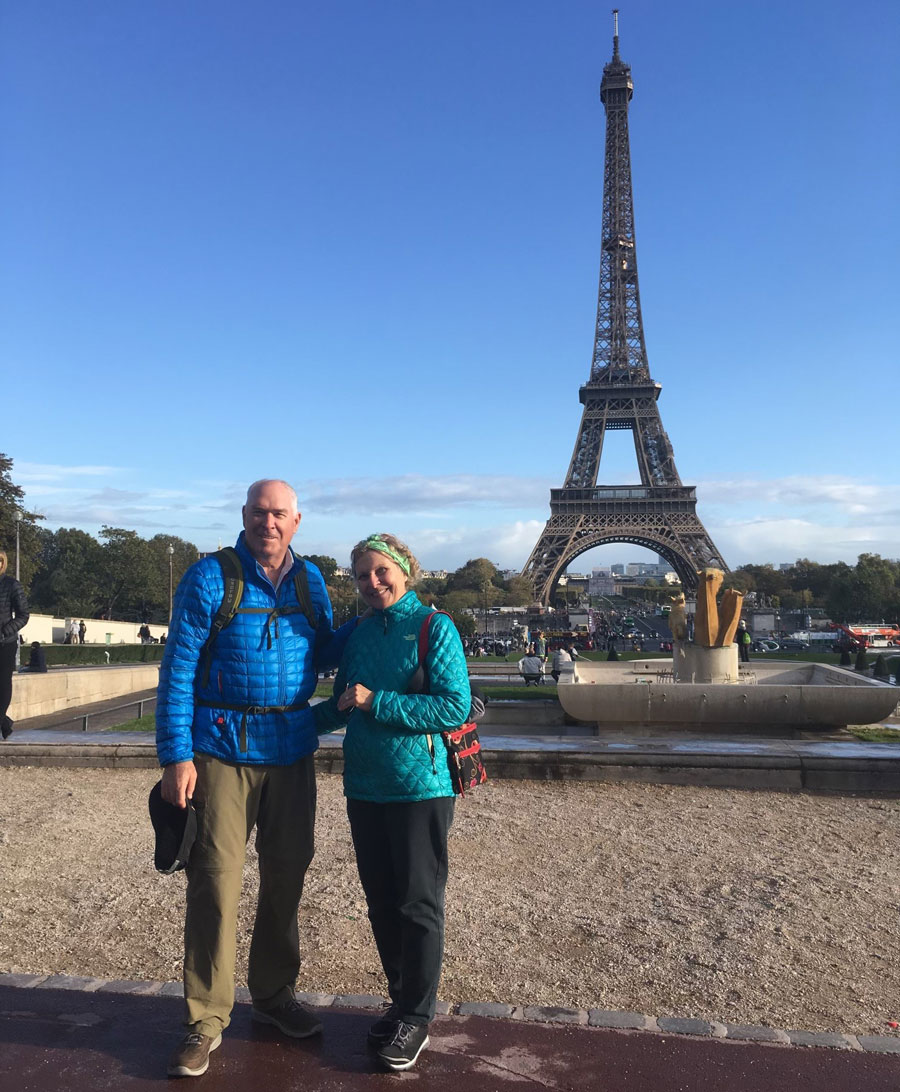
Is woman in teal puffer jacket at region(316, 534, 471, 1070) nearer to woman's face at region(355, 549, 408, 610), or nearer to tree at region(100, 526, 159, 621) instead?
woman's face at region(355, 549, 408, 610)

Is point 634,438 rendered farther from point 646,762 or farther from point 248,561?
point 248,561

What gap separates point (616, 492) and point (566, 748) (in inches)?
2740

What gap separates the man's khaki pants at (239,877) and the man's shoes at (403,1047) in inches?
21.4

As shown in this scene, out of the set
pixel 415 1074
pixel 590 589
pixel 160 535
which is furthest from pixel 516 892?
pixel 590 589

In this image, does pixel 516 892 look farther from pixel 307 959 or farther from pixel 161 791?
pixel 161 791

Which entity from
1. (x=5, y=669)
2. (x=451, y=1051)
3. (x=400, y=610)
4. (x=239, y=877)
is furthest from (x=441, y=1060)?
(x=5, y=669)

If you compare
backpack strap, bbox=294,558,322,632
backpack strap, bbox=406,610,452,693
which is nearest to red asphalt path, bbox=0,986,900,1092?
backpack strap, bbox=406,610,452,693

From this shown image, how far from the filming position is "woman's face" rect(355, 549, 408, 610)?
3674 mm

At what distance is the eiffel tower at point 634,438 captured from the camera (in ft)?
246

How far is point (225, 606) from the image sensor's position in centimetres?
359

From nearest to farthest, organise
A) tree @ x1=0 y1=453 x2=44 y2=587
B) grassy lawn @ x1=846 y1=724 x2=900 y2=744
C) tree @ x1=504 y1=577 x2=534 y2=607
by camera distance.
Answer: grassy lawn @ x1=846 y1=724 x2=900 y2=744 < tree @ x1=0 y1=453 x2=44 y2=587 < tree @ x1=504 y1=577 x2=534 y2=607

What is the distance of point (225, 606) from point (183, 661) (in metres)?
0.26

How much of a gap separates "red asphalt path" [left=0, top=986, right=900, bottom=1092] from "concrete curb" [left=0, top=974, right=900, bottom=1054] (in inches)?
Answer: 1.9

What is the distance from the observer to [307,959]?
14.4ft
